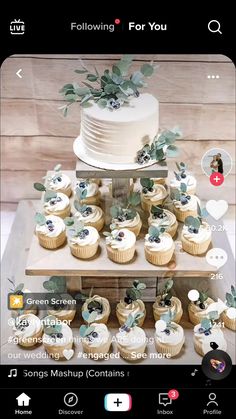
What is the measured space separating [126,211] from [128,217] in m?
0.01

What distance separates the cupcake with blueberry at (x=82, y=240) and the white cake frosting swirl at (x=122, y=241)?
2 centimetres

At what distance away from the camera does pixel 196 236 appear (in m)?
1.15

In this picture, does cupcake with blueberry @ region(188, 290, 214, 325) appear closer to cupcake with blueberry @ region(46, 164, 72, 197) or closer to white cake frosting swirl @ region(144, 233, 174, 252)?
white cake frosting swirl @ region(144, 233, 174, 252)

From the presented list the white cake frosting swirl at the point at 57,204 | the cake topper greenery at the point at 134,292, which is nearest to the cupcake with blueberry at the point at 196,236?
the cake topper greenery at the point at 134,292

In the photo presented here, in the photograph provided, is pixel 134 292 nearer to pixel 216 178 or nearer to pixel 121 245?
pixel 121 245

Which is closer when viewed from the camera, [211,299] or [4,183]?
[211,299]

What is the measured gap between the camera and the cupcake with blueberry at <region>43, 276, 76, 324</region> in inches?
46.3

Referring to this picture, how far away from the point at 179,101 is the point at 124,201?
0.64 feet

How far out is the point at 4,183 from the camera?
4.36ft

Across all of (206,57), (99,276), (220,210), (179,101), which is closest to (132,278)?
(99,276)

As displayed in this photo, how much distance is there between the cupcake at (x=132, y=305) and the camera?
3.93 ft
